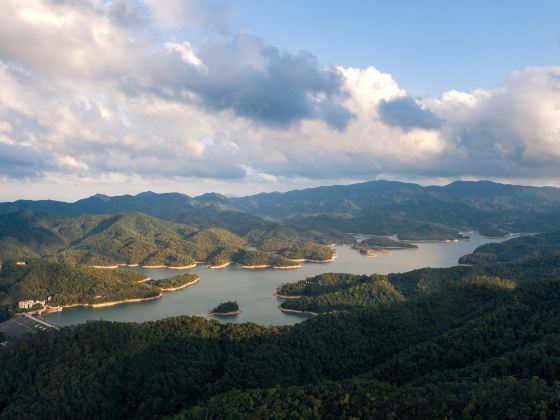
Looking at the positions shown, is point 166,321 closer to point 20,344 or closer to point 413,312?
point 20,344

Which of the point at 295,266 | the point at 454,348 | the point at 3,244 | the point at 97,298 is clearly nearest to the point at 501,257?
the point at 295,266

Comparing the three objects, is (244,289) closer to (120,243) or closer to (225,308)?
(225,308)

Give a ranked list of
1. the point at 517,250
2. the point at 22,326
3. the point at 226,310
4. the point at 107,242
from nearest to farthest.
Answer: the point at 22,326 < the point at 226,310 < the point at 517,250 < the point at 107,242

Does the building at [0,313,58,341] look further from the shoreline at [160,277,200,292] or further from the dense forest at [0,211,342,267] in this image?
the dense forest at [0,211,342,267]

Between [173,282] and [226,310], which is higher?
[173,282]

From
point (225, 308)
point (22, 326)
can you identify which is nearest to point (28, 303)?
point (22, 326)

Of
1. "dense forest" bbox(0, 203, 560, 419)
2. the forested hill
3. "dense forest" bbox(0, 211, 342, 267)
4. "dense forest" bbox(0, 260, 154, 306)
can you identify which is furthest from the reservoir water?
"dense forest" bbox(0, 203, 560, 419)

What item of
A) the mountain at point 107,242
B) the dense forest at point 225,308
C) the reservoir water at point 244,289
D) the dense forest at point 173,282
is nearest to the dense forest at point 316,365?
the reservoir water at point 244,289
